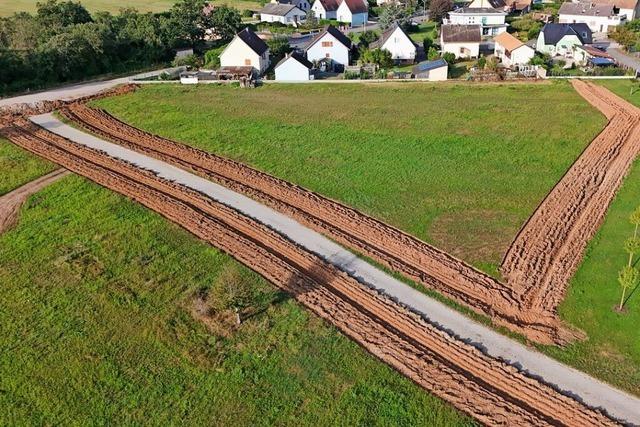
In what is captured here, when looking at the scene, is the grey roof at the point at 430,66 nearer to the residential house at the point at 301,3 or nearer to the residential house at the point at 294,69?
the residential house at the point at 294,69

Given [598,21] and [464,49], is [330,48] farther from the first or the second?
[598,21]

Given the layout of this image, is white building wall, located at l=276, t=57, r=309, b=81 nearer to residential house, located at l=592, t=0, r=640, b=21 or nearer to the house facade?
the house facade

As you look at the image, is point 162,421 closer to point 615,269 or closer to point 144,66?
point 615,269

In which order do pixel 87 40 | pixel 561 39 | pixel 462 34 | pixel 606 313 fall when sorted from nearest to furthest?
pixel 606 313, pixel 87 40, pixel 561 39, pixel 462 34

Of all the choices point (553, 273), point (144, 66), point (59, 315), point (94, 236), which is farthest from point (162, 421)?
point (144, 66)

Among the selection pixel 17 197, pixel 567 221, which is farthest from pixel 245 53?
pixel 567 221
